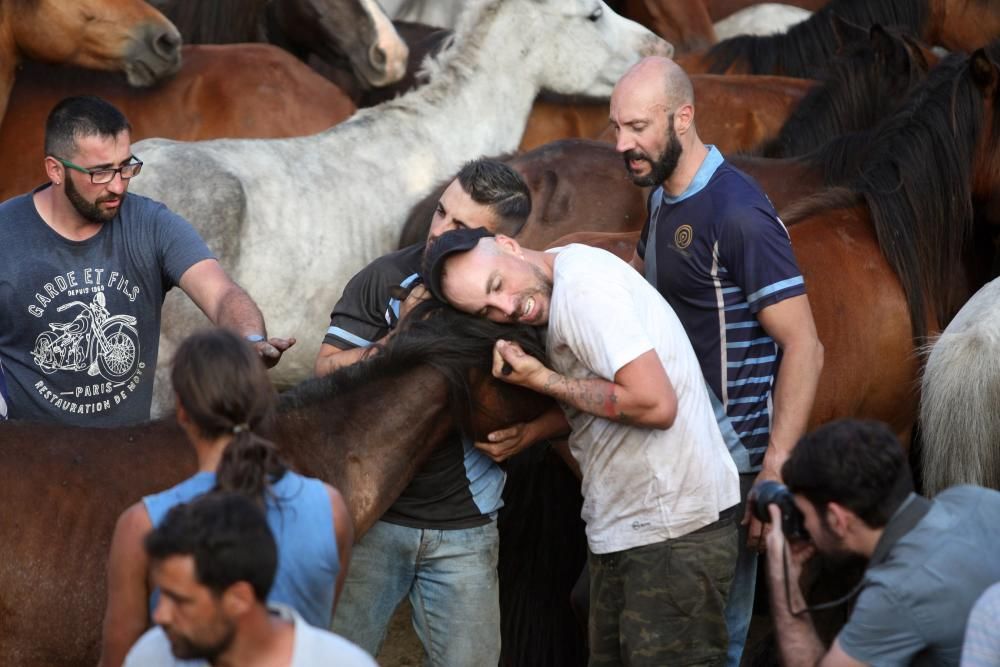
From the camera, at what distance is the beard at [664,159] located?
3748mm

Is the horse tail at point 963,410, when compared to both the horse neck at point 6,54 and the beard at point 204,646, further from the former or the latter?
the horse neck at point 6,54

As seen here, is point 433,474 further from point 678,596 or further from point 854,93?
point 854,93

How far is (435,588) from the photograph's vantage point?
3.51 meters

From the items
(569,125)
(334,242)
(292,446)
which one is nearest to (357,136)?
(334,242)

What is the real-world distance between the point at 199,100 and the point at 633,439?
3.89m

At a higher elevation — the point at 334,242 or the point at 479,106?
the point at 479,106

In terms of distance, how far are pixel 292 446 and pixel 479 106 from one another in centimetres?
320

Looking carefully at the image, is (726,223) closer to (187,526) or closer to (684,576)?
(684,576)

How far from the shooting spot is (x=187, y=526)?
2092 mm

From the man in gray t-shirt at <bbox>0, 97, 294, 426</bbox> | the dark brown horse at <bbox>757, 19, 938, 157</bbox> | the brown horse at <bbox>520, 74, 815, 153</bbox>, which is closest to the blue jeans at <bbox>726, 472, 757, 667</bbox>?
the man in gray t-shirt at <bbox>0, 97, 294, 426</bbox>

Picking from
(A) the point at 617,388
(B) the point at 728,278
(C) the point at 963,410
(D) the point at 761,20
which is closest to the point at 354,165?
(B) the point at 728,278

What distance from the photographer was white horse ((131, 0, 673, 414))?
5117mm

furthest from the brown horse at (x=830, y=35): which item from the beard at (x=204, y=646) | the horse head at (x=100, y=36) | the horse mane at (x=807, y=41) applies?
the beard at (x=204, y=646)

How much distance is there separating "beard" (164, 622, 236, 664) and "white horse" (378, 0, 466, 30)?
7499 mm
